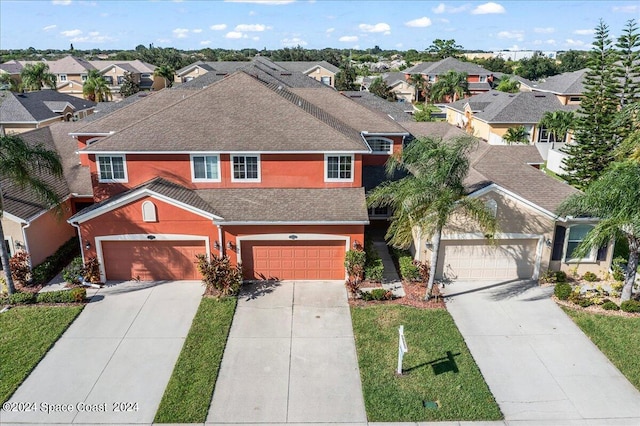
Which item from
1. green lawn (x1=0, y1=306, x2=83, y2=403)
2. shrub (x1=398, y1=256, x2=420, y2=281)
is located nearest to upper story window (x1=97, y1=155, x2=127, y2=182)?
green lawn (x1=0, y1=306, x2=83, y2=403)

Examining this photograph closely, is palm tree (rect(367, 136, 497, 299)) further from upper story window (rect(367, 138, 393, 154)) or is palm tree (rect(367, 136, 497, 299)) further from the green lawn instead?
the green lawn

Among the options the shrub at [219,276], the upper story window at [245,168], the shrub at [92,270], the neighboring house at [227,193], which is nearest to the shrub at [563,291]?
the neighboring house at [227,193]

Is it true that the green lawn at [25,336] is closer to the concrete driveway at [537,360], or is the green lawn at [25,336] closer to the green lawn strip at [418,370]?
the green lawn strip at [418,370]

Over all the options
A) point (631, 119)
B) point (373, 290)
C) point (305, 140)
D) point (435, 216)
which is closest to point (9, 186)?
point (305, 140)

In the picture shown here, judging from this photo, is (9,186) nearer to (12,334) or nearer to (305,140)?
(12,334)

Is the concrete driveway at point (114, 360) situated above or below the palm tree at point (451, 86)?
below

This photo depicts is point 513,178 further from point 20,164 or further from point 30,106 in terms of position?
point 30,106
